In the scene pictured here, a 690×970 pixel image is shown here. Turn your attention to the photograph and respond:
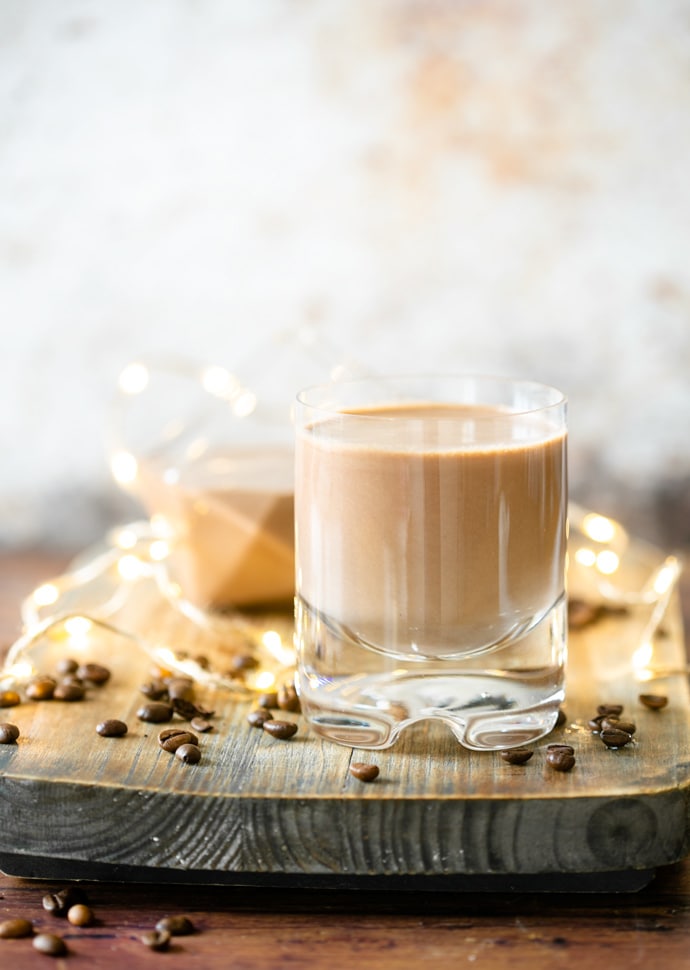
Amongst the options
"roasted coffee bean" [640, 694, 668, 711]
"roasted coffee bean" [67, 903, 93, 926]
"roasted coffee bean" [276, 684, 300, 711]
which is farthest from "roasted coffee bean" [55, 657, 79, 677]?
"roasted coffee bean" [640, 694, 668, 711]

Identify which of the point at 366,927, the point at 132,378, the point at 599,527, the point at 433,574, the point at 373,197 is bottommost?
the point at 366,927

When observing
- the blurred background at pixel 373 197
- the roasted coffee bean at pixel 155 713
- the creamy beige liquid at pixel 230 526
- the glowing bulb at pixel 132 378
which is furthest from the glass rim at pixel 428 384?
the blurred background at pixel 373 197

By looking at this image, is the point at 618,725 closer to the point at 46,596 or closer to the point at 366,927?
the point at 366,927

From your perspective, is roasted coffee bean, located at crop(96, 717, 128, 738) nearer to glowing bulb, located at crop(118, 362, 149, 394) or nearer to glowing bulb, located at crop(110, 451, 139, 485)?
glowing bulb, located at crop(110, 451, 139, 485)

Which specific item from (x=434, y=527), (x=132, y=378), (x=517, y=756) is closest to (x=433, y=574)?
(x=434, y=527)

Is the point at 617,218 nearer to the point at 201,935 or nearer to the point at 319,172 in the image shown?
the point at 319,172

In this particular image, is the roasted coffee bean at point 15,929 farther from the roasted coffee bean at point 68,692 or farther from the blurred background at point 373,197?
the blurred background at point 373,197
